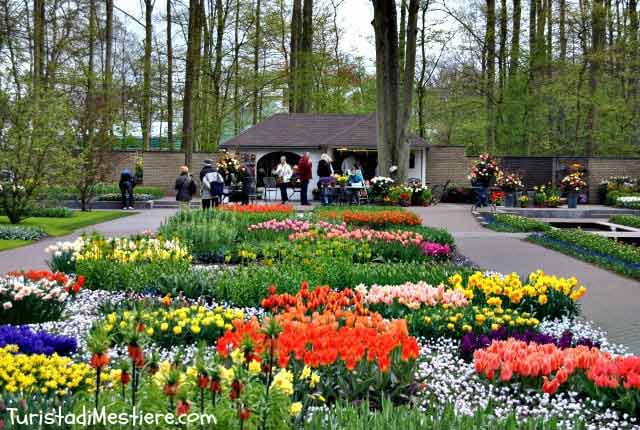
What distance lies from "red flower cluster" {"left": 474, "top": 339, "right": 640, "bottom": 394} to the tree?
67.6 ft

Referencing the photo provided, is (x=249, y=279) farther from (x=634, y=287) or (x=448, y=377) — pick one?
(x=634, y=287)

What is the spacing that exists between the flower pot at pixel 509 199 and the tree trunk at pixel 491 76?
1500cm

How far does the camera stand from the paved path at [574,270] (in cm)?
800

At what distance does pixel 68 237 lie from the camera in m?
17.0

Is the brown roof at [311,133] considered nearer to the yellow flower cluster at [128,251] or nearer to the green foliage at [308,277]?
the yellow flower cluster at [128,251]

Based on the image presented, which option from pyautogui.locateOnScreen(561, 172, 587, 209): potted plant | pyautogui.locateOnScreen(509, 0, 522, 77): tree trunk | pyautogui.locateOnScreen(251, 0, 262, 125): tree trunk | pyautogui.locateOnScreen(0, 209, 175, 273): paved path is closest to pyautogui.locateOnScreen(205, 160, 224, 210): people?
pyautogui.locateOnScreen(0, 209, 175, 273): paved path

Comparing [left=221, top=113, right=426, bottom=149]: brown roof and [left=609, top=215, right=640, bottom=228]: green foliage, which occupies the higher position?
[left=221, top=113, right=426, bottom=149]: brown roof

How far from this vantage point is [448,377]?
5.78m

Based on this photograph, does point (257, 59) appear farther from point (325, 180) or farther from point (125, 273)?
point (125, 273)

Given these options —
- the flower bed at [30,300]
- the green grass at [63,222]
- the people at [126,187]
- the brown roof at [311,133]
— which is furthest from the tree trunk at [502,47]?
the flower bed at [30,300]

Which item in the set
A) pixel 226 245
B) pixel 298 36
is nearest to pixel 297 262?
pixel 226 245

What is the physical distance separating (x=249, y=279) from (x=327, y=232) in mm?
5425

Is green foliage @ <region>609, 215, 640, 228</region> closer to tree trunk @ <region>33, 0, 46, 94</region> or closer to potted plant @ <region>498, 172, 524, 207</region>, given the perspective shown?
potted plant @ <region>498, 172, 524, 207</region>

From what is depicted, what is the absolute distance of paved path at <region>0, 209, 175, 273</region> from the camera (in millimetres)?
12077
